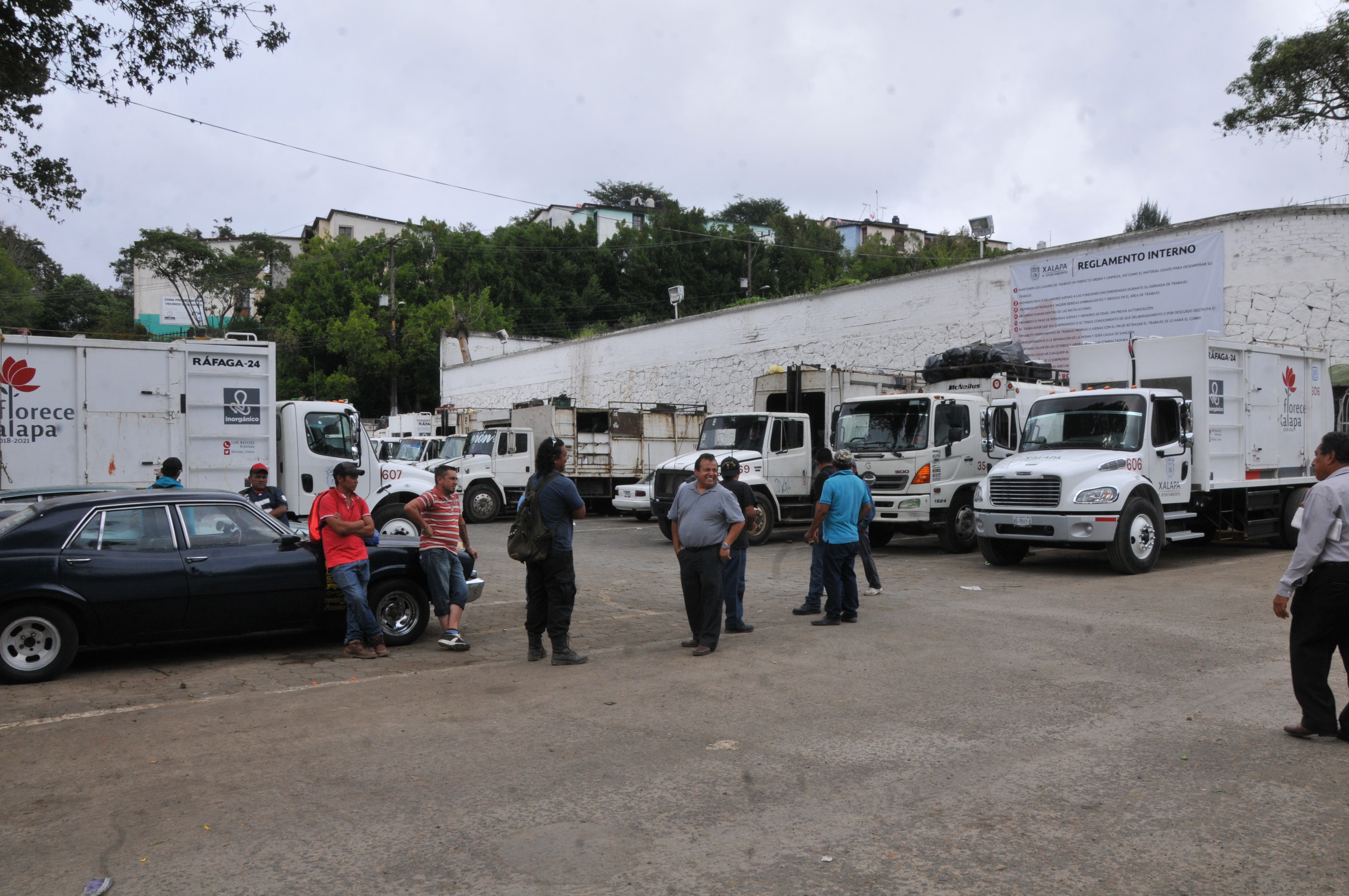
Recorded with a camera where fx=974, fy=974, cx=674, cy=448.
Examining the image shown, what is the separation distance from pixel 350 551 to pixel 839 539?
4.51 m

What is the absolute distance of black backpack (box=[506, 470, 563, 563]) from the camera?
763 cm

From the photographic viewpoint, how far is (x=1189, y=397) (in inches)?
556

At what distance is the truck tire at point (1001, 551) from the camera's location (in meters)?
14.0

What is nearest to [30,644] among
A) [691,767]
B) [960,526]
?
[691,767]

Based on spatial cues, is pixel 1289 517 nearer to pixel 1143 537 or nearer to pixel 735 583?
pixel 1143 537

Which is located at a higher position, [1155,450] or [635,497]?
[1155,450]

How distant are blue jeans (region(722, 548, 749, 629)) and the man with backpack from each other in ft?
5.97

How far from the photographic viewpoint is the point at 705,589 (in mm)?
8195

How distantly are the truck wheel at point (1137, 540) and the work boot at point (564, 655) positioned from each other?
814cm

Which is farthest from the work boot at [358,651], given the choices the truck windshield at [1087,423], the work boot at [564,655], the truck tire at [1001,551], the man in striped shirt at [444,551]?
the truck windshield at [1087,423]

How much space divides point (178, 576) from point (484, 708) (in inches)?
117

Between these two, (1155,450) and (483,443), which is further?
(483,443)

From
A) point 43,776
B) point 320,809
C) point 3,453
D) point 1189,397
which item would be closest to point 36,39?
point 3,453

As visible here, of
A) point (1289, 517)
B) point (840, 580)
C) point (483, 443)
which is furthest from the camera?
point (483, 443)
